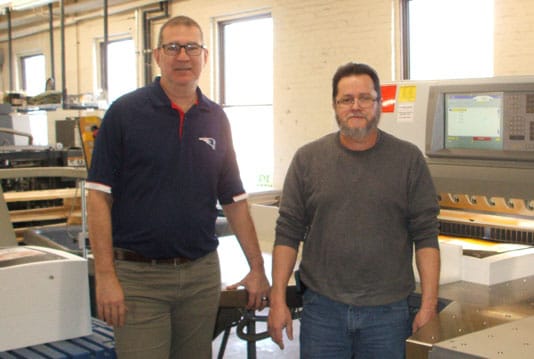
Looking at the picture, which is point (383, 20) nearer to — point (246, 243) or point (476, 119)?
point (476, 119)

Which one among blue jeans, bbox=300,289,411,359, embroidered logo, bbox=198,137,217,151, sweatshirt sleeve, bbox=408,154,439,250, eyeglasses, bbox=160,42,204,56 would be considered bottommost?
blue jeans, bbox=300,289,411,359

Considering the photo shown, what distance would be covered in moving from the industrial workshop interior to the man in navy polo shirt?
57 mm

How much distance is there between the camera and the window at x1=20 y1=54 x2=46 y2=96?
1108cm

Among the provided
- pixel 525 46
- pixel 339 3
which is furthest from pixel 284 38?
pixel 525 46

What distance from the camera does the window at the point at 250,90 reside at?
7289 millimetres

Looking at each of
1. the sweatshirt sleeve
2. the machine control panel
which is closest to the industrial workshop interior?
the machine control panel

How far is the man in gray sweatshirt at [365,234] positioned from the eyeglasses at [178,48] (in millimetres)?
409

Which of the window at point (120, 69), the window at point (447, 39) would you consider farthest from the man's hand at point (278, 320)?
the window at point (120, 69)

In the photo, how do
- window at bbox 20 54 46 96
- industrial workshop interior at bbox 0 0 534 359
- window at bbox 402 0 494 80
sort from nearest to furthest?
industrial workshop interior at bbox 0 0 534 359 < window at bbox 402 0 494 80 < window at bbox 20 54 46 96

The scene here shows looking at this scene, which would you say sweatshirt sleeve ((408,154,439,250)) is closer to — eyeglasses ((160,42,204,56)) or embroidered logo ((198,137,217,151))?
embroidered logo ((198,137,217,151))

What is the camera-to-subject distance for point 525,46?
4820 millimetres

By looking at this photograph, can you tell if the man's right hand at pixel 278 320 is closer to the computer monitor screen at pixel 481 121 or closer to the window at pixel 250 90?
the computer monitor screen at pixel 481 121

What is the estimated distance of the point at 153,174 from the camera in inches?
71.9

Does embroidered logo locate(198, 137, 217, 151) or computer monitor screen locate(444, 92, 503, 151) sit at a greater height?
computer monitor screen locate(444, 92, 503, 151)
